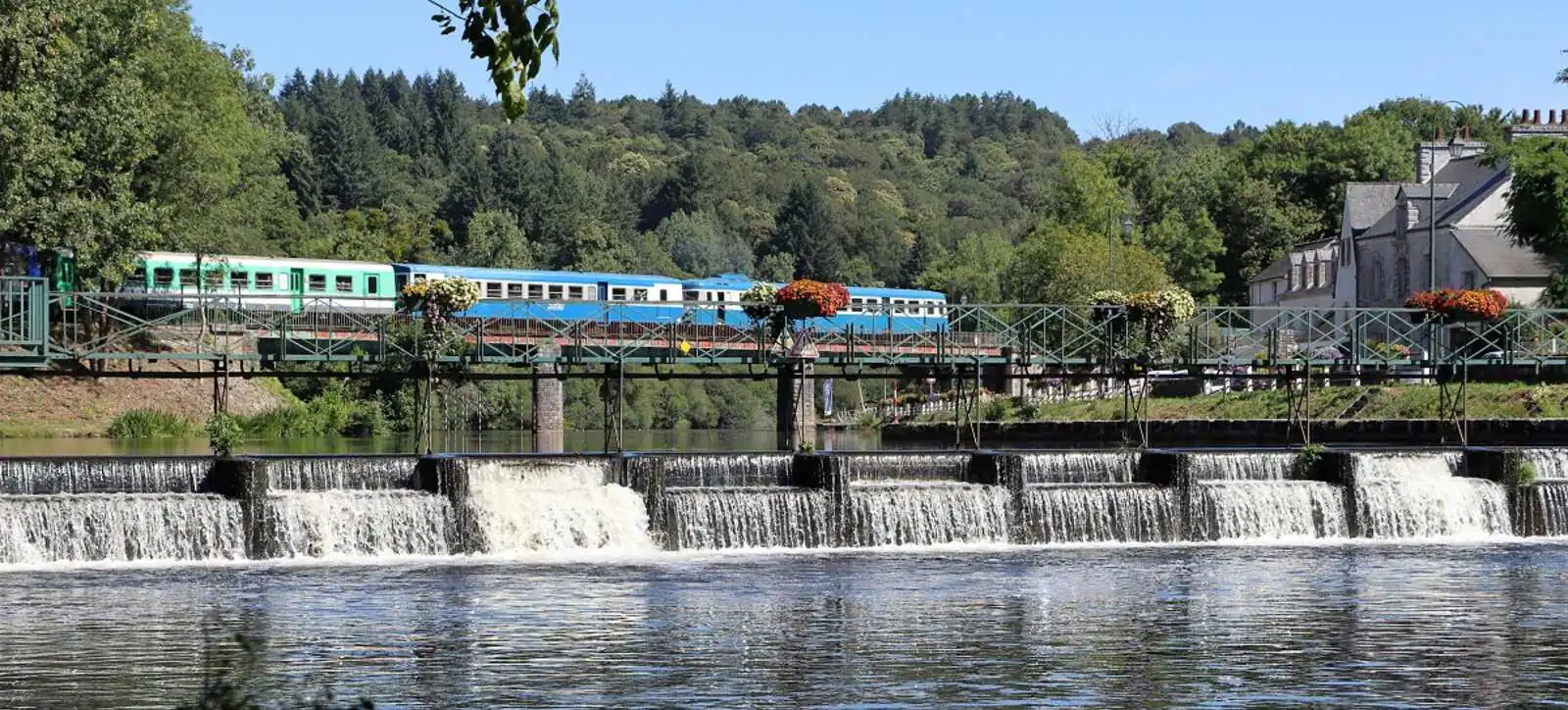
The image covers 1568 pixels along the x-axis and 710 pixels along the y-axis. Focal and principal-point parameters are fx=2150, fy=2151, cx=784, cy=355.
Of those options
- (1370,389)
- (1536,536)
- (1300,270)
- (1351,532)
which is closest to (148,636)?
(1351,532)

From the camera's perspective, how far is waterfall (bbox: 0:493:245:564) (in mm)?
38219

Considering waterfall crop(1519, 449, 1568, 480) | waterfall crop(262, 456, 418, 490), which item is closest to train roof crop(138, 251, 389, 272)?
waterfall crop(262, 456, 418, 490)

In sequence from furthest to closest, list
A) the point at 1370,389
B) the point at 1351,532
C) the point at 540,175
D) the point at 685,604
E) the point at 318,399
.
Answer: the point at 540,175
the point at 318,399
the point at 1370,389
the point at 1351,532
the point at 685,604

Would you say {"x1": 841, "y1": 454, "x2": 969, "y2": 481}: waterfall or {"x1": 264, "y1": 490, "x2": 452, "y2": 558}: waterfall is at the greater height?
{"x1": 841, "y1": 454, "x2": 969, "y2": 481}: waterfall

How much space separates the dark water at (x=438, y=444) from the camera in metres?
69.4

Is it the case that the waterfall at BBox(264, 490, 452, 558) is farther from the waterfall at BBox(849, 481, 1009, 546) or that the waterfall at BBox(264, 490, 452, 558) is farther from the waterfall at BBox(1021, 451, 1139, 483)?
the waterfall at BBox(1021, 451, 1139, 483)

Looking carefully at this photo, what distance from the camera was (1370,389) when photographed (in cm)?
8219

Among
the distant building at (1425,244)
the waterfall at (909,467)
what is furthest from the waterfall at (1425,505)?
the distant building at (1425,244)

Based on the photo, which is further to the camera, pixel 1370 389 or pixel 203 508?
pixel 1370 389

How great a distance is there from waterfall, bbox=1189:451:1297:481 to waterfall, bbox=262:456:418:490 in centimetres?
1734

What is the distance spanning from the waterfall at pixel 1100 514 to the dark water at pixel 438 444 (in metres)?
21.7

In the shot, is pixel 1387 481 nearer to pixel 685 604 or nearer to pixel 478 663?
pixel 685 604

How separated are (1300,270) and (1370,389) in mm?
37676

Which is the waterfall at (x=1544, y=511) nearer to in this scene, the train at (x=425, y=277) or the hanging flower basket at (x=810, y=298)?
the hanging flower basket at (x=810, y=298)
